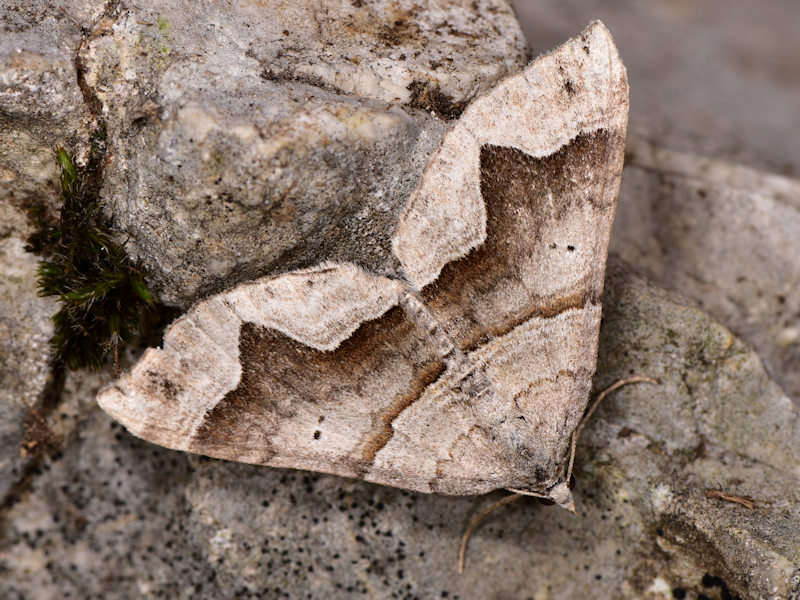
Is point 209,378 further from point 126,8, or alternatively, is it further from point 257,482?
point 126,8

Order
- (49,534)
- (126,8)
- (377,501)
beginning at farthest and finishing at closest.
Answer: (49,534)
(377,501)
(126,8)

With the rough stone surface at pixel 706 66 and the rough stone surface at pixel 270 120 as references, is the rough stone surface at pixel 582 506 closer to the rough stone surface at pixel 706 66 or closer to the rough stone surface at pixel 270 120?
the rough stone surface at pixel 270 120

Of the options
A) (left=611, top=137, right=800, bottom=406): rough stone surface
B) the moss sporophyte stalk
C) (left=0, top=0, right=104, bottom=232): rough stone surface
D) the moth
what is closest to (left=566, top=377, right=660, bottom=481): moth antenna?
the moth

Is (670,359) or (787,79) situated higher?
(787,79)

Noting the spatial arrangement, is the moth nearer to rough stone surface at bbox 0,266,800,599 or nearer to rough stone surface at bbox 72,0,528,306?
rough stone surface at bbox 72,0,528,306

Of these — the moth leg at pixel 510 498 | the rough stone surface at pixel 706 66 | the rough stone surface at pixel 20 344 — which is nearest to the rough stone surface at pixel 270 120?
the rough stone surface at pixel 20 344

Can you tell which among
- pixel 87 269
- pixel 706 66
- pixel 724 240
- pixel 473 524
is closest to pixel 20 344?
pixel 87 269

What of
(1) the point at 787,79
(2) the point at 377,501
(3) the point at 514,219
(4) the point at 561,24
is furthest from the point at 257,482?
(1) the point at 787,79
